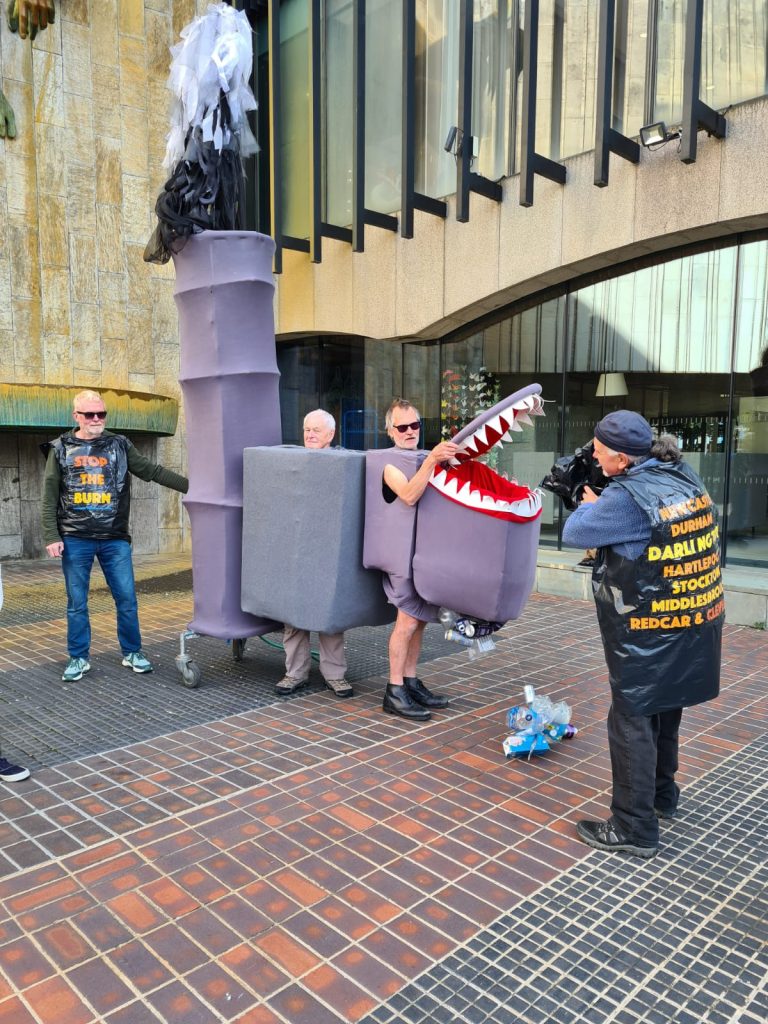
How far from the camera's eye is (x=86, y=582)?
5.43 m

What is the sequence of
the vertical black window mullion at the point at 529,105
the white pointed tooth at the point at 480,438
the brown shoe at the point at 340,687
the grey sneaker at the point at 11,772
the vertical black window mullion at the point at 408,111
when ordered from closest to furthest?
the grey sneaker at the point at 11,772 → the white pointed tooth at the point at 480,438 → the brown shoe at the point at 340,687 → the vertical black window mullion at the point at 529,105 → the vertical black window mullion at the point at 408,111

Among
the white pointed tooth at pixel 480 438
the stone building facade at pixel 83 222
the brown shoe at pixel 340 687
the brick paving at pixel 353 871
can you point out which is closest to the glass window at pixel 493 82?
the stone building facade at pixel 83 222

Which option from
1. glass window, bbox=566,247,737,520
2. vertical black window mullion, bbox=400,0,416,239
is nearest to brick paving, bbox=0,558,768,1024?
glass window, bbox=566,247,737,520

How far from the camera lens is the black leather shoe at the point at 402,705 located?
458cm

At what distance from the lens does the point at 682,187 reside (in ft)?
24.9

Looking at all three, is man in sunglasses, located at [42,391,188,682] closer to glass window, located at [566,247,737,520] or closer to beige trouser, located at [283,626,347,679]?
beige trouser, located at [283,626,347,679]

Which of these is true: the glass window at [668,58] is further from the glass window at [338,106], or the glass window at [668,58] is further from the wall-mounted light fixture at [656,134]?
the glass window at [338,106]

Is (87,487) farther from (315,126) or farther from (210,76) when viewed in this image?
(315,126)

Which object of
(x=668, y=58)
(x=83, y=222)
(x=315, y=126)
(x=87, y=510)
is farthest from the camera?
(x=83, y=222)

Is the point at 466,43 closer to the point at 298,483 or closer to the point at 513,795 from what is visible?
the point at 298,483

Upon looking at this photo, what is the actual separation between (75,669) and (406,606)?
2.44 m

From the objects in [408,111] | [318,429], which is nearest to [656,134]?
[408,111]

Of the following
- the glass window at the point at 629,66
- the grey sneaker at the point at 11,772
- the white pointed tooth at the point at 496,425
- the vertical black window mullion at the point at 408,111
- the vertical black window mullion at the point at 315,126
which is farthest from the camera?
the vertical black window mullion at the point at 315,126

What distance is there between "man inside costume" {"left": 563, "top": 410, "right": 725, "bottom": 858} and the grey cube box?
70.3 inches
